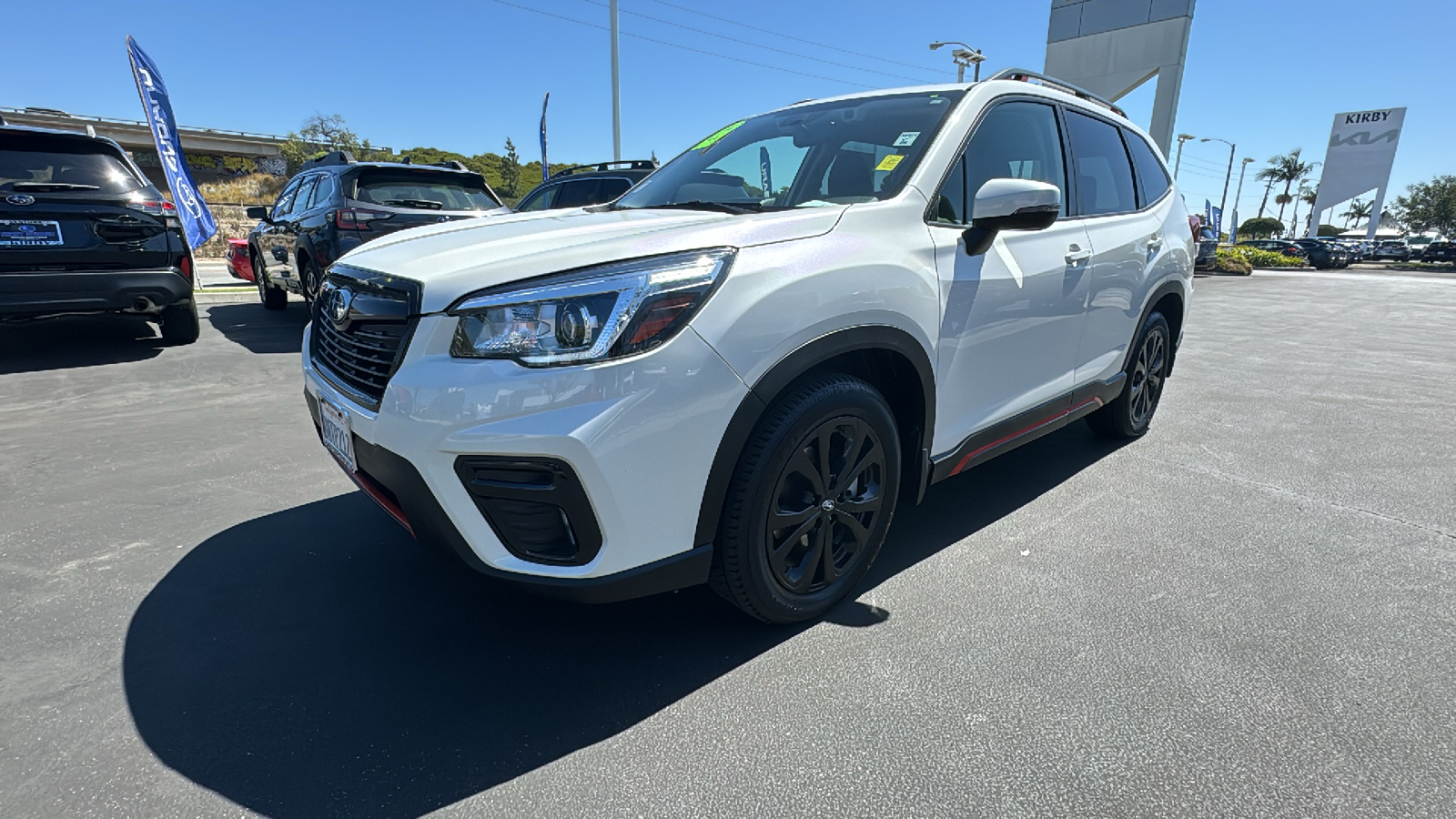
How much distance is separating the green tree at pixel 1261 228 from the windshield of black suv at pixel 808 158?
98.7 meters

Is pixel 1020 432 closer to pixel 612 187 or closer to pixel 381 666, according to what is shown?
pixel 381 666

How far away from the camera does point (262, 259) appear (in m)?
8.88

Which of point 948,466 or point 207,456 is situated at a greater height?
point 948,466

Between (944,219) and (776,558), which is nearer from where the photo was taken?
(776,558)

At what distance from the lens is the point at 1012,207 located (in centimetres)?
232

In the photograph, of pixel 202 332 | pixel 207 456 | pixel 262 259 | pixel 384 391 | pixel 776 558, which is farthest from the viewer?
pixel 262 259

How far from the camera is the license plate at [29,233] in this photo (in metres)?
5.03

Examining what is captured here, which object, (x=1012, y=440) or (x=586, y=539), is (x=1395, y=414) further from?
(x=586, y=539)

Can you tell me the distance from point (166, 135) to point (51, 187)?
617 centimetres

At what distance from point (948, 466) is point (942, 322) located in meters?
0.56

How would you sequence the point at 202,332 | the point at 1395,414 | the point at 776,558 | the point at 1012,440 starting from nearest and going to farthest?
the point at 776,558, the point at 1012,440, the point at 1395,414, the point at 202,332

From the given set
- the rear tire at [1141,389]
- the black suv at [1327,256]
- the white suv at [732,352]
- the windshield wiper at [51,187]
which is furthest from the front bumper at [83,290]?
the black suv at [1327,256]

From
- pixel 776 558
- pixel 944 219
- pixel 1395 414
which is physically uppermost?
pixel 944 219

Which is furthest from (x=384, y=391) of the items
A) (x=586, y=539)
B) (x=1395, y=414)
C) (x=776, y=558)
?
(x=1395, y=414)
